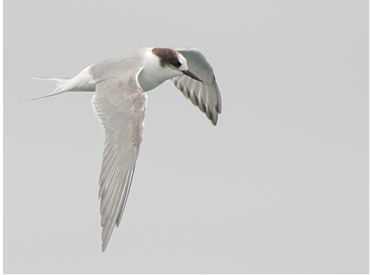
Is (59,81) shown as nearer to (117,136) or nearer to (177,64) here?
(177,64)

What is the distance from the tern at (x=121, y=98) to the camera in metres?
10.5

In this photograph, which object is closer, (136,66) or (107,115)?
(107,115)

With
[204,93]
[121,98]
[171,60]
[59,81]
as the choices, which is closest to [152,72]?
[171,60]

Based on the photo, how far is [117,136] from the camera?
11180 millimetres

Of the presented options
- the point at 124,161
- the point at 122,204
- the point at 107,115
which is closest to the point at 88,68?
the point at 107,115

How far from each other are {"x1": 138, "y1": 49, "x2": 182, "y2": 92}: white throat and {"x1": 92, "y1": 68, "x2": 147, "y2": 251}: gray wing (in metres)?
0.63

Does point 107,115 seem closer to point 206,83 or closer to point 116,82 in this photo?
point 116,82

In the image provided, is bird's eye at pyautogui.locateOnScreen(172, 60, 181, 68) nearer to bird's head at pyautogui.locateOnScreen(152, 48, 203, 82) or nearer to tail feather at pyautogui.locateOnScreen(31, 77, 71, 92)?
bird's head at pyautogui.locateOnScreen(152, 48, 203, 82)

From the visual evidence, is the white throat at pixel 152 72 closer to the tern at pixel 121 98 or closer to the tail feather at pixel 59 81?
the tern at pixel 121 98

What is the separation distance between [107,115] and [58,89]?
6.86 ft

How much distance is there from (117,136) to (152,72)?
204cm

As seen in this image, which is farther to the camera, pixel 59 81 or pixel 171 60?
pixel 59 81

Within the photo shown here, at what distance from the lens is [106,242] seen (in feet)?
33.0

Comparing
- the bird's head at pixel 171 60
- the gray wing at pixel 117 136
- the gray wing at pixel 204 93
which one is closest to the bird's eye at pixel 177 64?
the bird's head at pixel 171 60
